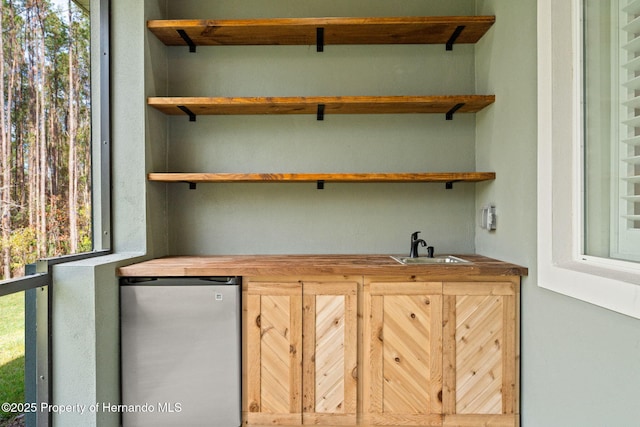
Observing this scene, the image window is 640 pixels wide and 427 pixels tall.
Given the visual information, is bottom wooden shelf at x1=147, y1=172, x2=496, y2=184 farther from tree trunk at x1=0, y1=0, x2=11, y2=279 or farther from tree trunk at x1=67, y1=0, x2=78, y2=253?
tree trunk at x1=0, y1=0, x2=11, y2=279

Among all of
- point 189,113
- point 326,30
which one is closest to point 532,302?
point 326,30

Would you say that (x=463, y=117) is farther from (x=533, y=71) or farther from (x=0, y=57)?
(x=0, y=57)

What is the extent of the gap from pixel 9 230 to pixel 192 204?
1133 mm

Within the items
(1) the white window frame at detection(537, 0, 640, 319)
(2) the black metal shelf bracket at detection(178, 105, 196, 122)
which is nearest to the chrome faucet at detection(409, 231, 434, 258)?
(1) the white window frame at detection(537, 0, 640, 319)

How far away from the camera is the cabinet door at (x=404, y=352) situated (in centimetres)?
195

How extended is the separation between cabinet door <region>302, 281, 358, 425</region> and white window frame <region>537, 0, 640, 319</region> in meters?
0.98

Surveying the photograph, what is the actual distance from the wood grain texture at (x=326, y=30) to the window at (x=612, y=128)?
878mm

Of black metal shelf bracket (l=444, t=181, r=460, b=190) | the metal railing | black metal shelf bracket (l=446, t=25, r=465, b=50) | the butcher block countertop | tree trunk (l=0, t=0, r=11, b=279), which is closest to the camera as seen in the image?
tree trunk (l=0, t=0, r=11, b=279)

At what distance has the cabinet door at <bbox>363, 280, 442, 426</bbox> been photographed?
76.9 inches

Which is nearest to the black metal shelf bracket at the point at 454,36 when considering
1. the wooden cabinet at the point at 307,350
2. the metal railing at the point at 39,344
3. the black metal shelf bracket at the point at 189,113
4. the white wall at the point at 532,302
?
the white wall at the point at 532,302

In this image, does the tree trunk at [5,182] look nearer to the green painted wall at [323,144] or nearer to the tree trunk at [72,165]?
the tree trunk at [72,165]

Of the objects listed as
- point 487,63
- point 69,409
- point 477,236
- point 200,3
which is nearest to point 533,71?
point 487,63

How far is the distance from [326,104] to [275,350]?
1496mm

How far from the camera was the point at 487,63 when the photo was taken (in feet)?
7.78
